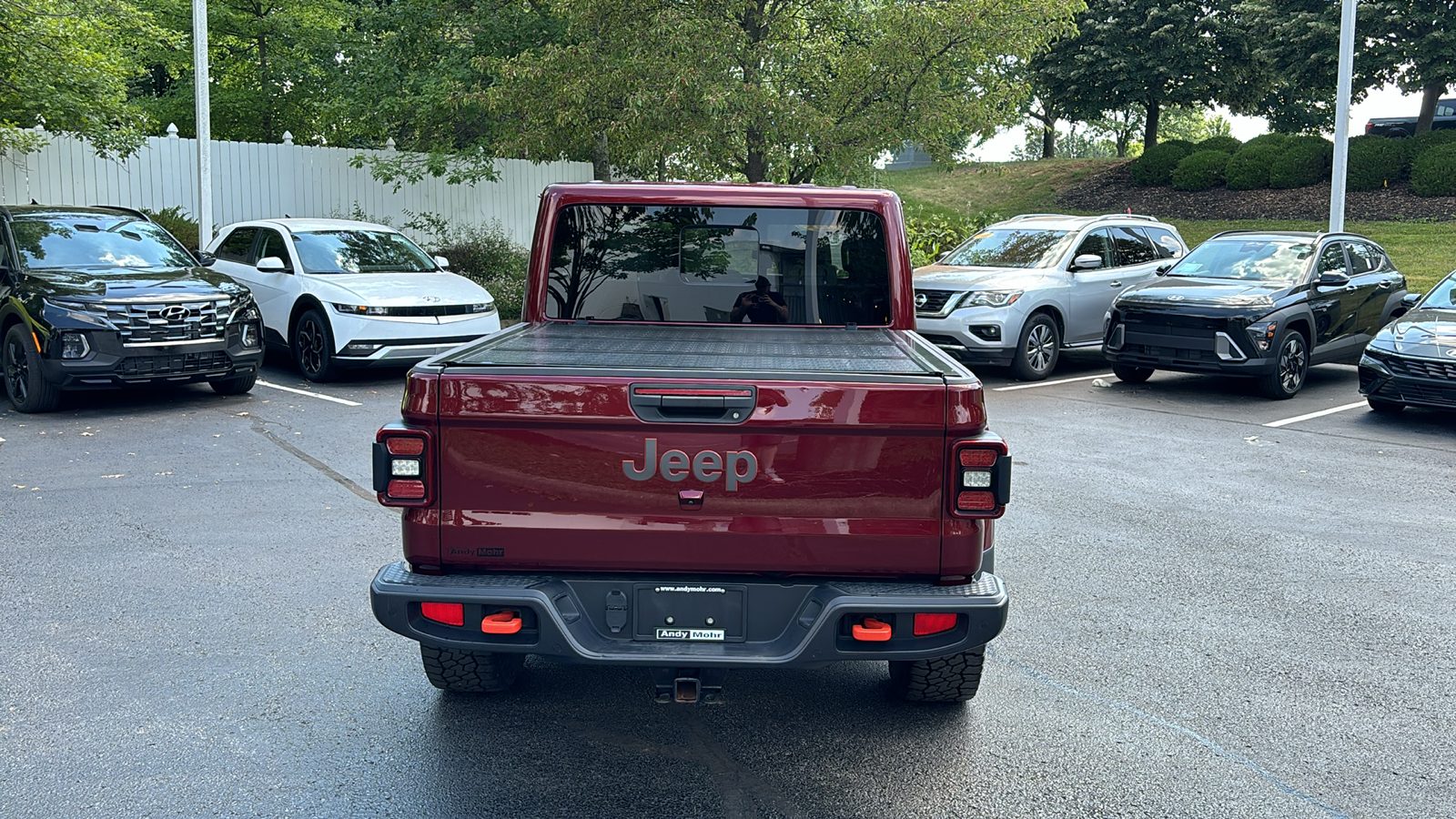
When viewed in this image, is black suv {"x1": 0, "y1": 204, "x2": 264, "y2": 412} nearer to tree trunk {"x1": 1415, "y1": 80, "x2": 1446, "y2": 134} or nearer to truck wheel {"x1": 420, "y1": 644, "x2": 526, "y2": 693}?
truck wheel {"x1": 420, "y1": 644, "x2": 526, "y2": 693}

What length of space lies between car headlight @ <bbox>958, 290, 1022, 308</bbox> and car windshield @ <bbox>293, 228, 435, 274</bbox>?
6.04 meters

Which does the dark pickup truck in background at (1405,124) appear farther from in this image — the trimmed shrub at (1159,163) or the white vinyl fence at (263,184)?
the white vinyl fence at (263,184)

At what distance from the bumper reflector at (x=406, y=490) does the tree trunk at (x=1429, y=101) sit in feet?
102

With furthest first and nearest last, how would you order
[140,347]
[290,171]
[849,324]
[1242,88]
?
[1242,88] < [290,171] < [140,347] < [849,324]

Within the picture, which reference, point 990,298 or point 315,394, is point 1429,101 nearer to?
point 990,298

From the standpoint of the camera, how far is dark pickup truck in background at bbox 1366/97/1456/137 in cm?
3412

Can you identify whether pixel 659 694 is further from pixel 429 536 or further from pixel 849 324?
pixel 849 324

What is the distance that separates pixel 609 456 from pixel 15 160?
1786cm

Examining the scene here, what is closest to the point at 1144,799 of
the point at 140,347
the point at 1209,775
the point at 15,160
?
the point at 1209,775

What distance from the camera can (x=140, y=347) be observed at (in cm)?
1073

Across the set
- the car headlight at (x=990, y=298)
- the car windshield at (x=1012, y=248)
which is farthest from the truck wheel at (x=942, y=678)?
the car windshield at (x=1012, y=248)

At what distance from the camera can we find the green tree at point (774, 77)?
17.3 metres

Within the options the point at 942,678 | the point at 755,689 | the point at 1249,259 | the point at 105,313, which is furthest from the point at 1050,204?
the point at 942,678

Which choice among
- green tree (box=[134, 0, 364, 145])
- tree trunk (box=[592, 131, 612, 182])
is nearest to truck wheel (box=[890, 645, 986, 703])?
tree trunk (box=[592, 131, 612, 182])
